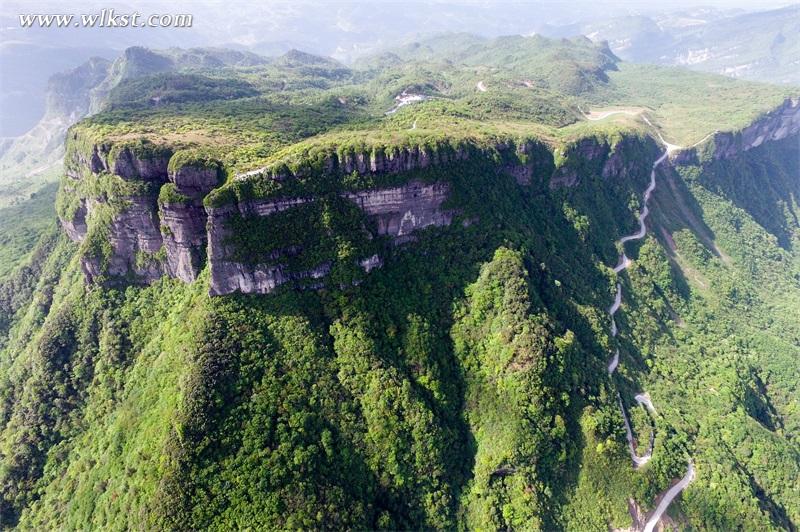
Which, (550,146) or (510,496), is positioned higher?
(550,146)

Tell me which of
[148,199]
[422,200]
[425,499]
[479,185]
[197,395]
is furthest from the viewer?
[479,185]

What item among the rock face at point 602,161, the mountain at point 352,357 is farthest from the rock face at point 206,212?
the rock face at point 602,161

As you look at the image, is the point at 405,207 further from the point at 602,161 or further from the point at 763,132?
the point at 763,132

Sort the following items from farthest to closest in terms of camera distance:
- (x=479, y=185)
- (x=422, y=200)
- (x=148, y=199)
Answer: (x=479, y=185) < (x=422, y=200) < (x=148, y=199)

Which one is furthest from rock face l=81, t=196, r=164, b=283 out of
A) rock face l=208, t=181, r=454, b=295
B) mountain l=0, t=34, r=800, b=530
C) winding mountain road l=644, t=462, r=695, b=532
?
winding mountain road l=644, t=462, r=695, b=532

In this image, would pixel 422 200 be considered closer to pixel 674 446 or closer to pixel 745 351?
pixel 674 446

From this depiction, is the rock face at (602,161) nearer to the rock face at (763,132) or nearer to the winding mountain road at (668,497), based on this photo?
the rock face at (763,132)

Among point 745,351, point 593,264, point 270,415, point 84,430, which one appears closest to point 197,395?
point 270,415

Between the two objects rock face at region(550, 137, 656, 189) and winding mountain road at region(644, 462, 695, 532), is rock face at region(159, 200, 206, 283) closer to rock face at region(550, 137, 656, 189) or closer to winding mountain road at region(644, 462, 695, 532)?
rock face at region(550, 137, 656, 189)
